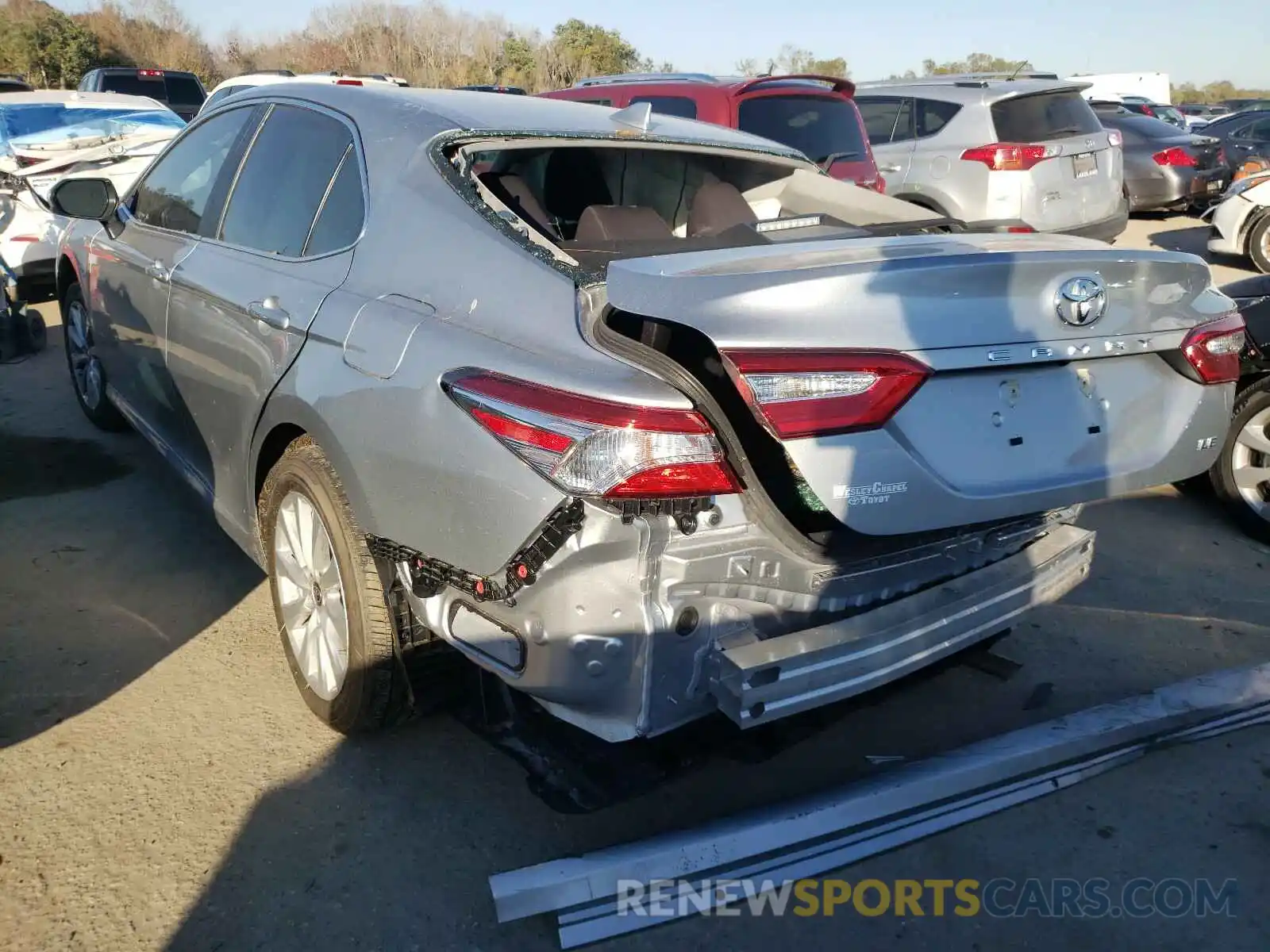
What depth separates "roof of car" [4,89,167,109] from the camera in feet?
30.6

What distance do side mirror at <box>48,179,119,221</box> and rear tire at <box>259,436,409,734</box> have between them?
87.7 inches

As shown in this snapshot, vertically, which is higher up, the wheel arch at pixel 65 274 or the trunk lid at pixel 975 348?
the trunk lid at pixel 975 348

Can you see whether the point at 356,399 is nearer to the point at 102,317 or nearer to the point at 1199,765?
the point at 1199,765

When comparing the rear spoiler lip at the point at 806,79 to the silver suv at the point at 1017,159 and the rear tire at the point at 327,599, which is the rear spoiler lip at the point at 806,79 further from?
the rear tire at the point at 327,599

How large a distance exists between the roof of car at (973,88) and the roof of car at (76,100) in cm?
696

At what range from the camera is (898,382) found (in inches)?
83.7

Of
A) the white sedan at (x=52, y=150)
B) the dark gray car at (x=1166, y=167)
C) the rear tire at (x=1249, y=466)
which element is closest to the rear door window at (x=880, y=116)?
the rear tire at (x=1249, y=466)

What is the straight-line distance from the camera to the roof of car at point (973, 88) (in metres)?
8.95

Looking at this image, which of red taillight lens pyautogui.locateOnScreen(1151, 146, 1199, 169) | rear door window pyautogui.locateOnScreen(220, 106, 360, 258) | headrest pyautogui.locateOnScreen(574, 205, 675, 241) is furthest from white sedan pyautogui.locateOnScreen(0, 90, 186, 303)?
red taillight lens pyautogui.locateOnScreen(1151, 146, 1199, 169)

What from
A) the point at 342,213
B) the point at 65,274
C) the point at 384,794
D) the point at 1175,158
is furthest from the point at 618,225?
the point at 1175,158

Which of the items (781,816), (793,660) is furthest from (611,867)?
(793,660)

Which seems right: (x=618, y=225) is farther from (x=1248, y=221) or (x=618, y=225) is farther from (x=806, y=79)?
Answer: (x=1248, y=221)

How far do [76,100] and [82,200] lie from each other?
19.9 feet

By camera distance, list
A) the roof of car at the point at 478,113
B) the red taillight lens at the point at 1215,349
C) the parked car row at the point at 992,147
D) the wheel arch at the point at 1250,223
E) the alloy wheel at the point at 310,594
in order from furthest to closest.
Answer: the wheel arch at the point at 1250,223
the parked car row at the point at 992,147
the roof of car at the point at 478,113
the alloy wheel at the point at 310,594
the red taillight lens at the point at 1215,349
